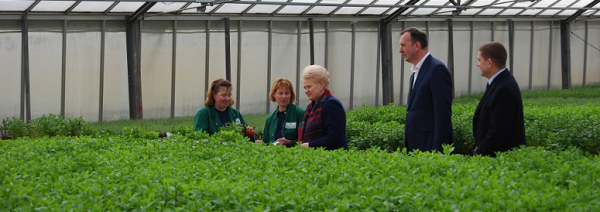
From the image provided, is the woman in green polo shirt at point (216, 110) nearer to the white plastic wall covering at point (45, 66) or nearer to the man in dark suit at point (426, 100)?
the man in dark suit at point (426, 100)

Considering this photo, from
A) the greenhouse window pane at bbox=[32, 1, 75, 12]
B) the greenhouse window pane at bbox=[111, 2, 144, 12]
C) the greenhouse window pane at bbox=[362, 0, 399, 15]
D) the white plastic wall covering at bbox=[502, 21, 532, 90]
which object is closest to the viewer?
the greenhouse window pane at bbox=[32, 1, 75, 12]

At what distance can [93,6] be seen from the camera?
47.6 ft

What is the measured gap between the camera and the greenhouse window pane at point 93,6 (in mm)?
14329

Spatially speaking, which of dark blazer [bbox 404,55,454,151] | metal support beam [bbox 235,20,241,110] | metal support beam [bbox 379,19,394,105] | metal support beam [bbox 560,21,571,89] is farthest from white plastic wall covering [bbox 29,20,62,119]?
metal support beam [bbox 560,21,571,89]

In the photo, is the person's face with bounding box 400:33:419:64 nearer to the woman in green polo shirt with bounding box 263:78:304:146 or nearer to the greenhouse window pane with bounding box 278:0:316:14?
the woman in green polo shirt with bounding box 263:78:304:146

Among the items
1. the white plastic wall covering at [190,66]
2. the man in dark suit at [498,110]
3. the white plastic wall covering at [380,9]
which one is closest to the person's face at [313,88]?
the man in dark suit at [498,110]

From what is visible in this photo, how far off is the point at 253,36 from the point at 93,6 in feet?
14.7

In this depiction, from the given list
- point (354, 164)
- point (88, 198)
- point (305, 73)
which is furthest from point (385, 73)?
point (88, 198)

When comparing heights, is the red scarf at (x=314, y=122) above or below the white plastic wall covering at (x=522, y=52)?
below

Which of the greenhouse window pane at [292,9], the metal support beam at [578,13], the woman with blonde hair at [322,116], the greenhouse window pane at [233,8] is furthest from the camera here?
the metal support beam at [578,13]

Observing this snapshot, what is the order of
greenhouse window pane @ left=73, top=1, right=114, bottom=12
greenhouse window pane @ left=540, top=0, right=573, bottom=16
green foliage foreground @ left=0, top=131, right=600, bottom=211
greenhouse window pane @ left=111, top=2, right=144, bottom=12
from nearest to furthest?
green foliage foreground @ left=0, top=131, right=600, bottom=211 < greenhouse window pane @ left=73, top=1, right=114, bottom=12 < greenhouse window pane @ left=111, top=2, right=144, bottom=12 < greenhouse window pane @ left=540, top=0, right=573, bottom=16

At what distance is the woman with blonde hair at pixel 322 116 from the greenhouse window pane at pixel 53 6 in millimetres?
8630

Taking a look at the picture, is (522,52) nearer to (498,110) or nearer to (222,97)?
(222,97)

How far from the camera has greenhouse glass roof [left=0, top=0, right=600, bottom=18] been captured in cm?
1395
